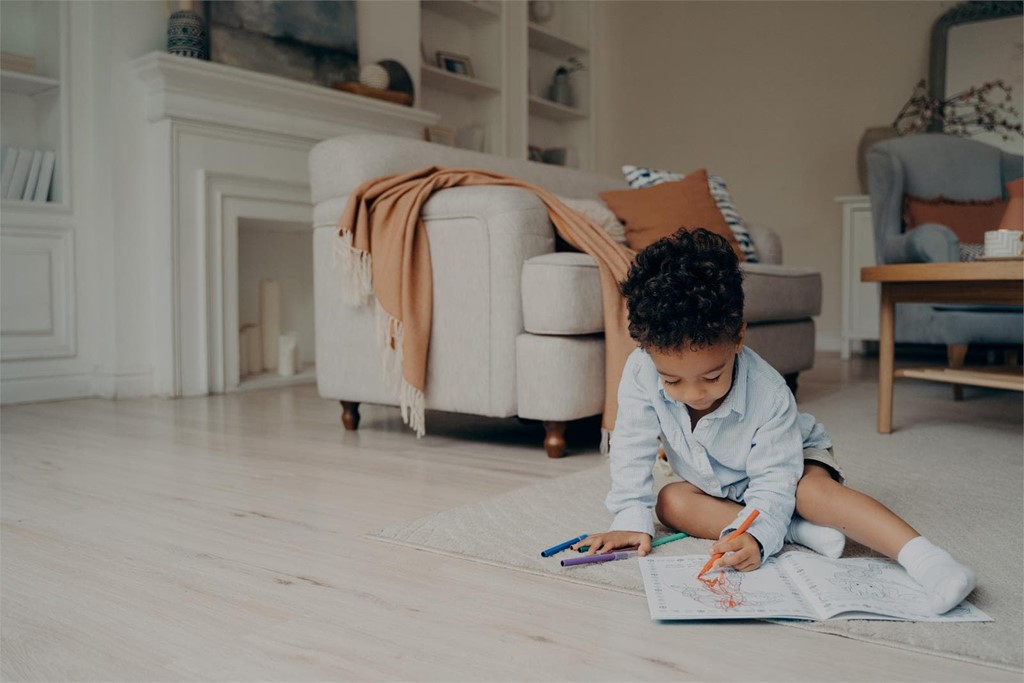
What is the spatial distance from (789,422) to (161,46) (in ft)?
9.52

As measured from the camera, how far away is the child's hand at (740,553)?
1.08m

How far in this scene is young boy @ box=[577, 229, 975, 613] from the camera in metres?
1.08

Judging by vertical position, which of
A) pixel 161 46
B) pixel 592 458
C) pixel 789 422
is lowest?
pixel 592 458

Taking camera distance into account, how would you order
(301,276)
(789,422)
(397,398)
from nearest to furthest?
(789,422)
(397,398)
(301,276)

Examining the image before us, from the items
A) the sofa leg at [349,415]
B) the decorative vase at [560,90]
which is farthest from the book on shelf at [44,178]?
the decorative vase at [560,90]

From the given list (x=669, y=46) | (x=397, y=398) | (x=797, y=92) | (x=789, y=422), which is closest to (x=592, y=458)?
(x=397, y=398)

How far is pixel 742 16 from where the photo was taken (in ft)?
17.5

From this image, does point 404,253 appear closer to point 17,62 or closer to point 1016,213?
point 1016,213

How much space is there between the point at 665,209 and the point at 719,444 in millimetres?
1592

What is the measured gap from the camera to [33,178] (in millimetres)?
2992

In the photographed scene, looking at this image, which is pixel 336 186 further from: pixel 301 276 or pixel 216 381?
pixel 301 276

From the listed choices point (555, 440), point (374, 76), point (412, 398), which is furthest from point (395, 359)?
point (374, 76)

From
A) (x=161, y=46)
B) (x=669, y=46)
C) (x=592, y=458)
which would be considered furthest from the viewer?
(x=669, y=46)

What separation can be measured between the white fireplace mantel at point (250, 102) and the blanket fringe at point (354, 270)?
4.22 ft
